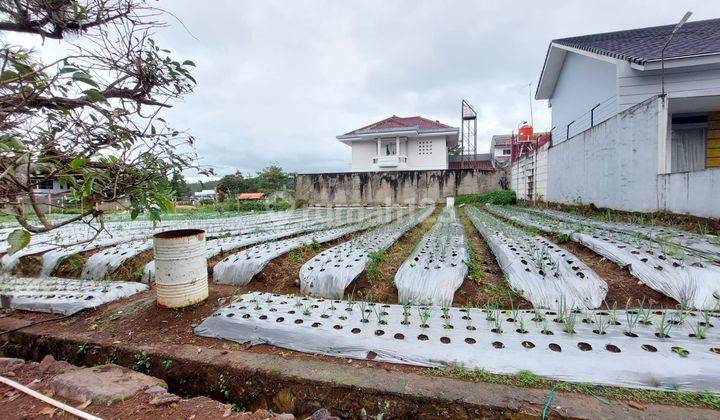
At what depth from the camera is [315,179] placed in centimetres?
1207

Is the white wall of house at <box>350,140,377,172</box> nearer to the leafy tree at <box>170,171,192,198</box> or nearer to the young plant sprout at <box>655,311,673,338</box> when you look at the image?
the leafy tree at <box>170,171,192,198</box>

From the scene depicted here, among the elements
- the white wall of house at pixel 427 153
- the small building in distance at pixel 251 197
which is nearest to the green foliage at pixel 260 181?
the small building in distance at pixel 251 197

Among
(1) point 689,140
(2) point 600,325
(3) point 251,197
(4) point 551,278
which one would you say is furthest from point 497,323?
(3) point 251,197

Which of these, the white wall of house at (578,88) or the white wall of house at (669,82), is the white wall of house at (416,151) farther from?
the white wall of house at (669,82)

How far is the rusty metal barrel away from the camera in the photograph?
73.6 inches

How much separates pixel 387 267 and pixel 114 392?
189 centimetres

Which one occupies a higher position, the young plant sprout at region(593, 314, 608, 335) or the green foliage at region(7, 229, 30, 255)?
the green foliage at region(7, 229, 30, 255)

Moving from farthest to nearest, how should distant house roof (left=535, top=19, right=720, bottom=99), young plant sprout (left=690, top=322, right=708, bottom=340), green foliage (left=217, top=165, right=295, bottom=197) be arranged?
green foliage (left=217, top=165, right=295, bottom=197)
distant house roof (left=535, top=19, right=720, bottom=99)
young plant sprout (left=690, top=322, right=708, bottom=340)

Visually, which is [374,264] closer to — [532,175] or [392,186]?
Answer: [532,175]

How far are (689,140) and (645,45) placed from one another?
235cm

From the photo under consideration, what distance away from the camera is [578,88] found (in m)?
7.79

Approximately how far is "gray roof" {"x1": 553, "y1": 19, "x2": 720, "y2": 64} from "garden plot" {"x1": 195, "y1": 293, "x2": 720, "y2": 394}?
619cm

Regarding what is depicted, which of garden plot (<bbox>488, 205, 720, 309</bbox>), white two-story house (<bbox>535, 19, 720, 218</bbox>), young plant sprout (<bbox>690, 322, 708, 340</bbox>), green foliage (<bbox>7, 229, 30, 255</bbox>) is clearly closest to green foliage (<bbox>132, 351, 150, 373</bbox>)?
green foliage (<bbox>7, 229, 30, 255</bbox>)

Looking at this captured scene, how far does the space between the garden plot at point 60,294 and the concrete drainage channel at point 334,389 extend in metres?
0.55
